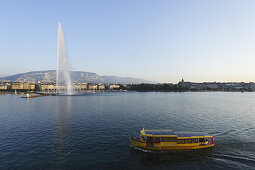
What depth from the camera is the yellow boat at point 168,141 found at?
961 inches

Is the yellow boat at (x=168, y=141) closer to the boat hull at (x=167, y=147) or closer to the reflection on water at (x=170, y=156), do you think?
the boat hull at (x=167, y=147)

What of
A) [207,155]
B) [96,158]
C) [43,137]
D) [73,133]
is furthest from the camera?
[73,133]

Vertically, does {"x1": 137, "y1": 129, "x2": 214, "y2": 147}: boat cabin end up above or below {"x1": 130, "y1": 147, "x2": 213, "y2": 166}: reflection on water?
above

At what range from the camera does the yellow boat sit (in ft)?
80.1

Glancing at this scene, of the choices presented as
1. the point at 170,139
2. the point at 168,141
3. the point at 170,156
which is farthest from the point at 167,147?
the point at 170,156

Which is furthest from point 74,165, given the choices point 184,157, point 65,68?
point 65,68

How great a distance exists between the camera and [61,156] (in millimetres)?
22562

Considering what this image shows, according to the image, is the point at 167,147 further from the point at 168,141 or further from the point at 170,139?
the point at 170,139

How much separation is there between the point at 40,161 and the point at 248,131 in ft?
127

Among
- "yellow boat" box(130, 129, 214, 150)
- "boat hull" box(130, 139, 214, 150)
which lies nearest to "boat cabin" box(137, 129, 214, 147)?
"yellow boat" box(130, 129, 214, 150)

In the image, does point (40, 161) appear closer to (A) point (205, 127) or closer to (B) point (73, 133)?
(B) point (73, 133)

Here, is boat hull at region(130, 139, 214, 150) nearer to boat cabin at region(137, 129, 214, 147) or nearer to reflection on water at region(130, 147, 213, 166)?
boat cabin at region(137, 129, 214, 147)

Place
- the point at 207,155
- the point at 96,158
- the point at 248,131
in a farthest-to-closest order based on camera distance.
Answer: the point at 248,131 < the point at 207,155 < the point at 96,158

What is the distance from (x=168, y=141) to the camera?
80.4ft
